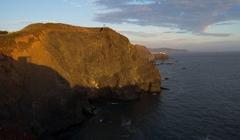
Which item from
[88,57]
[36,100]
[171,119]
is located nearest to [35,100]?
[36,100]

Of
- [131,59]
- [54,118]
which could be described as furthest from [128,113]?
[131,59]

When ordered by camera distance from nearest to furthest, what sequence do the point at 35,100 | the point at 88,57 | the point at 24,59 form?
1. the point at 35,100
2. the point at 24,59
3. the point at 88,57

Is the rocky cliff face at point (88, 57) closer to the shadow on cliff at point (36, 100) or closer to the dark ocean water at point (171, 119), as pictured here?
the shadow on cliff at point (36, 100)

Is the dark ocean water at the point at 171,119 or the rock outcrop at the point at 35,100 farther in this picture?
the dark ocean water at the point at 171,119

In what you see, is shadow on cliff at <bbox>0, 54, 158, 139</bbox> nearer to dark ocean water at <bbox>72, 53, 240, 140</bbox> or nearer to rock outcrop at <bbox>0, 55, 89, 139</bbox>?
rock outcrop at <bbox>0, 55, 89, 139</bbox>

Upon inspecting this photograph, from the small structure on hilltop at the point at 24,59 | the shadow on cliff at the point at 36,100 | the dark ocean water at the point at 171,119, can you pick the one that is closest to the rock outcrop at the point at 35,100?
the shadow on cliff at the point at 36,100

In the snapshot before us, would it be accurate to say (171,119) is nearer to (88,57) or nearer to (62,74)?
(62,74)
